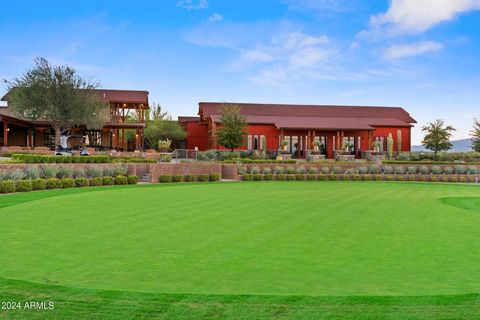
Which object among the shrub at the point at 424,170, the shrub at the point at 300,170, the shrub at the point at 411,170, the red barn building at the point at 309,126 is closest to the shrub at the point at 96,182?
the shrub at the point at 300,170

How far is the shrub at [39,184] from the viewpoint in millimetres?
18406

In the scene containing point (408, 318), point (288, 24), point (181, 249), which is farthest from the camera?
point (288, 24)

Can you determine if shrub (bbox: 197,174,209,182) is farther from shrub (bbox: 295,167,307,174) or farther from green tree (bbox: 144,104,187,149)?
green tree (bbox: 144,104,187,149)

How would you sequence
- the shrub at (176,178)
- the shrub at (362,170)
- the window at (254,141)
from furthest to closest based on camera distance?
the window at (254,141) → the shrub at (362,170) → the shrub at (176,178)

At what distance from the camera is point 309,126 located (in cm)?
4322

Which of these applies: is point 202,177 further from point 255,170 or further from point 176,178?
point 255,170

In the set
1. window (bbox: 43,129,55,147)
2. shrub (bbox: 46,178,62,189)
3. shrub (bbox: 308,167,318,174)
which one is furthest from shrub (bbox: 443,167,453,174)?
window (bbox: 43,129,55,147)

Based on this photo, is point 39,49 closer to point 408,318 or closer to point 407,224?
point 407,224

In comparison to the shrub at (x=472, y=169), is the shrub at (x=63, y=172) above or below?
above

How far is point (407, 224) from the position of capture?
31.8ft

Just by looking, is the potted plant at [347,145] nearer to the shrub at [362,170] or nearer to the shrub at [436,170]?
the shrub at [436,170]

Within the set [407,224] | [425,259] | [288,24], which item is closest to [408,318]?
[425,259]

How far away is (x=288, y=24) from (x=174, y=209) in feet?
62.4

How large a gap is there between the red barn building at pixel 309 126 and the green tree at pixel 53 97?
1191cm
